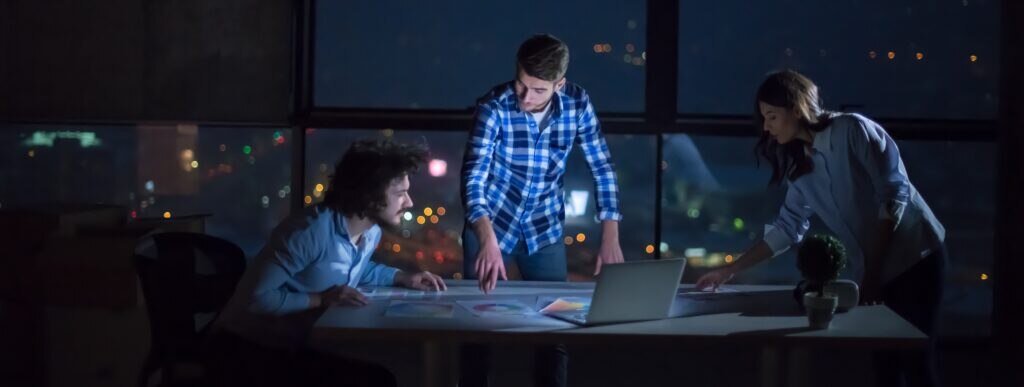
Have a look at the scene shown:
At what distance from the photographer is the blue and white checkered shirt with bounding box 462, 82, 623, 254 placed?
348cm

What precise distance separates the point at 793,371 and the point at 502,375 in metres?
2.16

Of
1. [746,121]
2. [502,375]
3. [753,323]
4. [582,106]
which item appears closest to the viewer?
[753,323]

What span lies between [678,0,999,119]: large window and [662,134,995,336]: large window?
235mm

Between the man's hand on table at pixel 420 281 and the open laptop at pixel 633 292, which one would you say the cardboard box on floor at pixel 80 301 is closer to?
the man's hand on table at pixel 420 281

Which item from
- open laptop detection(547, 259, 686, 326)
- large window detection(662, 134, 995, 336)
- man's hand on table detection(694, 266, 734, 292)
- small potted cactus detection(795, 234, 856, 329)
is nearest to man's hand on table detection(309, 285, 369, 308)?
open laptop detection(547, 259, 686, 326)

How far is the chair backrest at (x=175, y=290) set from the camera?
9.02 ft

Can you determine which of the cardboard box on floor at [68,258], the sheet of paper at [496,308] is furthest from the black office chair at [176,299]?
the cardboard box on floor at [68,258]

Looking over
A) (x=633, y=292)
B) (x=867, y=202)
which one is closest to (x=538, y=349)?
(x=633, y=292)

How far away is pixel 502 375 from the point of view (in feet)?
15.5

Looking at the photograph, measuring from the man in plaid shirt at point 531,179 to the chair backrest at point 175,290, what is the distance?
806 mm

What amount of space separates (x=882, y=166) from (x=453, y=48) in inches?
135

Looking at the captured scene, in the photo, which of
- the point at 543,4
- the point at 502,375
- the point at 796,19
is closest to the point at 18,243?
the point at 502,375

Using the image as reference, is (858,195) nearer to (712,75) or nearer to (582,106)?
(582,106)

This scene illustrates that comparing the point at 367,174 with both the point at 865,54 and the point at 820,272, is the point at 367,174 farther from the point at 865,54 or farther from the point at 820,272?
the point at 865,54
